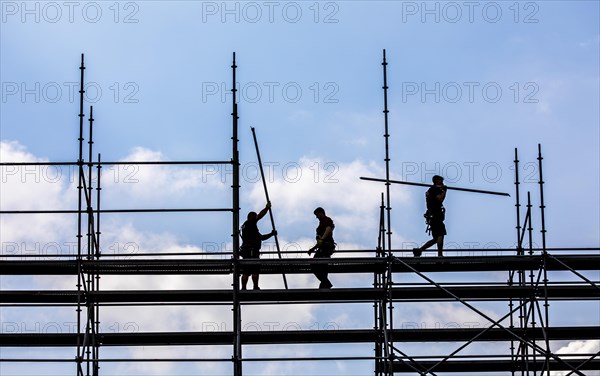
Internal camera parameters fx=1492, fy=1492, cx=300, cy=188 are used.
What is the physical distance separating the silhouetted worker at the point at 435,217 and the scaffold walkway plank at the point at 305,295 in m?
0.66

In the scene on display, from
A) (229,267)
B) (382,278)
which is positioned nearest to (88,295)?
(229,267)

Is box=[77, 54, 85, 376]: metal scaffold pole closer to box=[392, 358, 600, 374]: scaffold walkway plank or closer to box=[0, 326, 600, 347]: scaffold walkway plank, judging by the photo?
box=[0, 326, 600, 347]: scaffold walkway plank

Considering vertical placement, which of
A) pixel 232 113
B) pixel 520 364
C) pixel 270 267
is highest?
pixel 232 113

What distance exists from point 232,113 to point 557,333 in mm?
6027

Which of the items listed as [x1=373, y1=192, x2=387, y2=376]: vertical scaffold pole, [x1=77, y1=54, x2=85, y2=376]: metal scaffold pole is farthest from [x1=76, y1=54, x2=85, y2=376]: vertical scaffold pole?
[x1=373, y1=192, x2=387, y2=376]: vertical scaffold pole

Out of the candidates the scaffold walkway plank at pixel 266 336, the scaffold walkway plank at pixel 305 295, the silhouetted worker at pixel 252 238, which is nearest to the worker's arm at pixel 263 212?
the silhouetted worker at pixel 252 238

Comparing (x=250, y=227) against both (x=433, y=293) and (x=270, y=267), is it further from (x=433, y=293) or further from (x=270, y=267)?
(x=433, y=293)

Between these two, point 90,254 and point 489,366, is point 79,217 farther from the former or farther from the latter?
point 489,366

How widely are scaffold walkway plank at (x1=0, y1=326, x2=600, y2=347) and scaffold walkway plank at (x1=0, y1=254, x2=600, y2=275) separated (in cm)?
94

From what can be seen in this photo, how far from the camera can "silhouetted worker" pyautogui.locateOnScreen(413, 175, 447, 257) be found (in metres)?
22.9

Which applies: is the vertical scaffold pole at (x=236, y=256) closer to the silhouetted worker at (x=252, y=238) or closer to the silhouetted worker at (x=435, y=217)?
the silhouetted worker at (x=252, y=238)

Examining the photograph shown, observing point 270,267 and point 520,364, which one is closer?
point 270,267

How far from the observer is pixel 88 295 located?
73.4ft

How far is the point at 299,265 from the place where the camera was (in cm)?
2225
